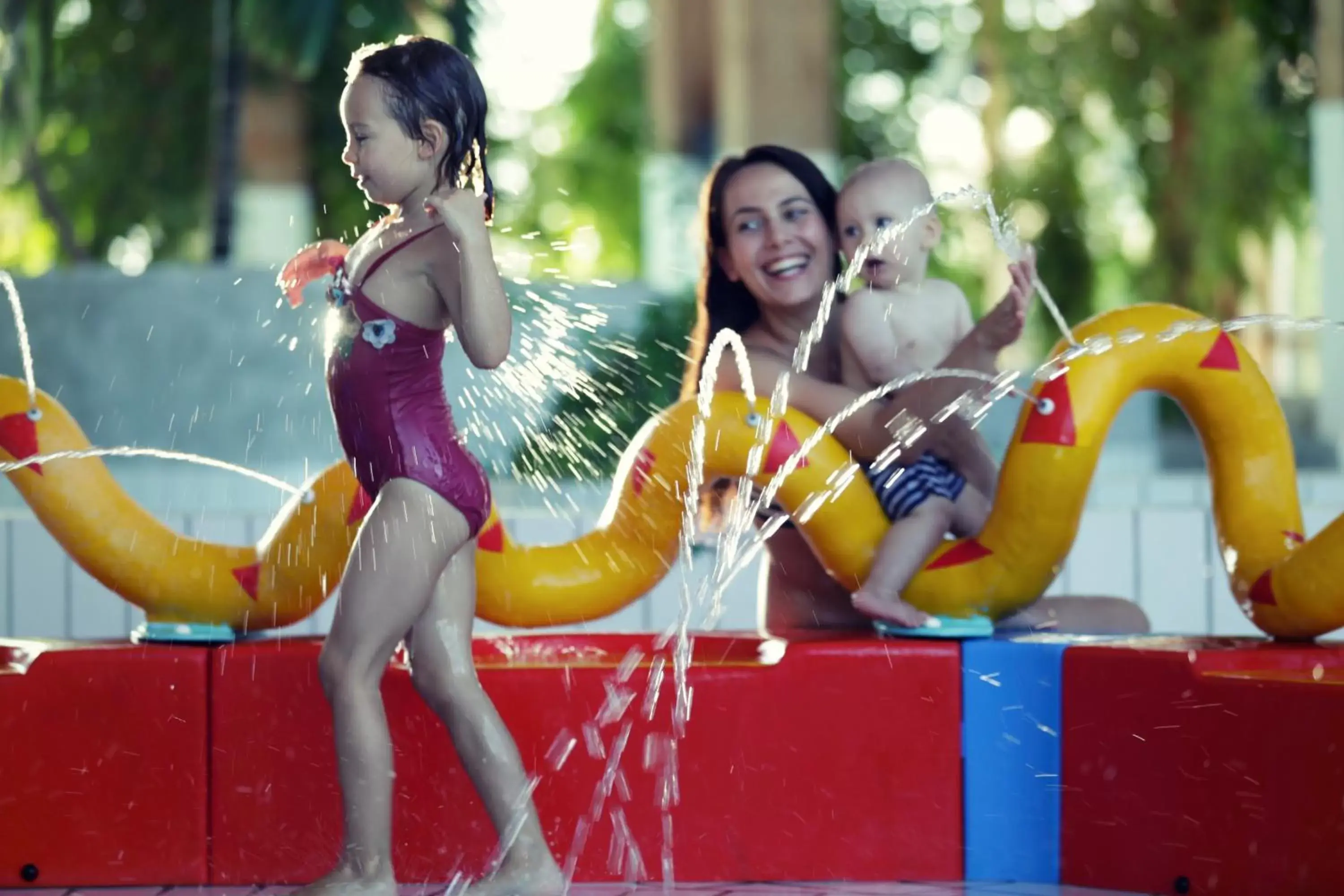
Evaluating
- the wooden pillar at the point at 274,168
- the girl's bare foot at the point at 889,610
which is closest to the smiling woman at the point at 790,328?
the girl's bare foot at the point at 889,610

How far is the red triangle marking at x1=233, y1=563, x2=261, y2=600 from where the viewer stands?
121 inches

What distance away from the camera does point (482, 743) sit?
264 cm

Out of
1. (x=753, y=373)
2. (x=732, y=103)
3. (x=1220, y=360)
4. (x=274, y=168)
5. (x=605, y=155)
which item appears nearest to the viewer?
(x=1220, y=360)

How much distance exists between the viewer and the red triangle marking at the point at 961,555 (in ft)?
10.2

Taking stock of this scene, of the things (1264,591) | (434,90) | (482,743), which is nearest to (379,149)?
(434,90)

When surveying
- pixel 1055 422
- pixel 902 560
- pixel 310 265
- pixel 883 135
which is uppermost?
pixel 883 135

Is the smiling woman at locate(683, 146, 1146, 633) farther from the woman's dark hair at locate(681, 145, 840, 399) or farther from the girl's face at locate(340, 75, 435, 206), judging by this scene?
the girl's face at locate(340, 75, 435, 206)

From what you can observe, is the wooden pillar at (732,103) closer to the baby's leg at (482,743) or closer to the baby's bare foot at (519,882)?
the baby's leg at (482,743)

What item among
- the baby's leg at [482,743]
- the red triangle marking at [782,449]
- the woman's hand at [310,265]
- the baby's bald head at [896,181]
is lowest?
the baby's leg at [482,743]

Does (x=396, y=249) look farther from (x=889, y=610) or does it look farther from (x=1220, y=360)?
(x=1220, y=360)

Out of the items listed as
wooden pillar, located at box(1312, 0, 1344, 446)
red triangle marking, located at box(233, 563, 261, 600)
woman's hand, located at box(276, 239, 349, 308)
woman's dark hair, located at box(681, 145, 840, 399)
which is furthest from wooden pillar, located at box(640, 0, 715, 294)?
woman's hand, located at box(276, 239, 349, 308)

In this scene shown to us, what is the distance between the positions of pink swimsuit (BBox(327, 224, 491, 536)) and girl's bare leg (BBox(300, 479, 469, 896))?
2.4 inches

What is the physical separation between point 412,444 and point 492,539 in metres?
0.54

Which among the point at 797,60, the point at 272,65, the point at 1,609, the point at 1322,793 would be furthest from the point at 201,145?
the point at 1322,793
